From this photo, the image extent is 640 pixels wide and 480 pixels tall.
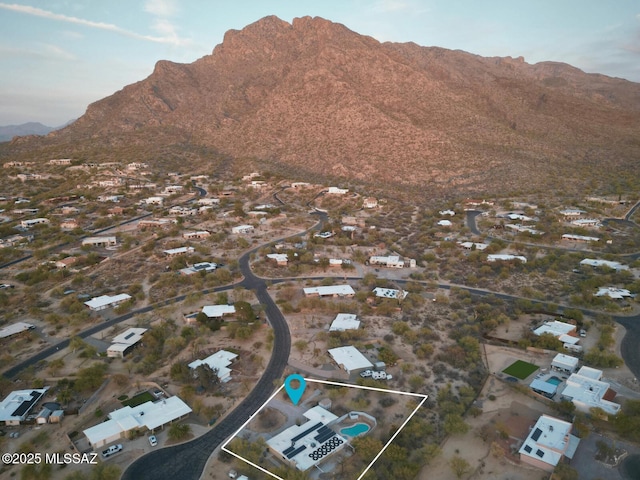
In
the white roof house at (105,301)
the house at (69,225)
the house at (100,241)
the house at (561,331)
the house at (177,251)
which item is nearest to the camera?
the house at (561,331)

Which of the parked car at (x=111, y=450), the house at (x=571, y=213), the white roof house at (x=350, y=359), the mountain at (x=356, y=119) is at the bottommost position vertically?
the parked car at (x=111, y=450)

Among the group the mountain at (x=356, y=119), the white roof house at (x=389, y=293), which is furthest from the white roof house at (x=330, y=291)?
the mountain at (x=356, y=119)

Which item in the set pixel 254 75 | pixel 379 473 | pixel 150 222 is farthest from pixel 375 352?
pixel 254 75

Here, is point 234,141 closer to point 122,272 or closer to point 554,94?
point 122,272

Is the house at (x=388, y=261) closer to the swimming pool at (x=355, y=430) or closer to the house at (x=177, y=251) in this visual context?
the house at (x=177, y=251)

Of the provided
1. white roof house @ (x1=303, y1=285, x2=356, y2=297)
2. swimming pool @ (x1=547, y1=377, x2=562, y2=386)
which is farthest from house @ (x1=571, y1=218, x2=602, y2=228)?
swimming pool @ (x1=547, y1=377, x2=562, y2=386)

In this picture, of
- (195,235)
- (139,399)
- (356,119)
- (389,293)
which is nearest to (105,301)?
(139,399)

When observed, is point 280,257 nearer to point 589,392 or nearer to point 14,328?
point 14,328
